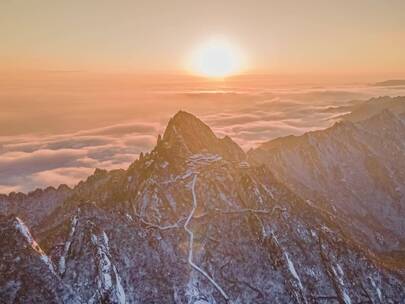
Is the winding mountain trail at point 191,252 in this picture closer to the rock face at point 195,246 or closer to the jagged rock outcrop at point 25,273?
the rock face at point 195,246

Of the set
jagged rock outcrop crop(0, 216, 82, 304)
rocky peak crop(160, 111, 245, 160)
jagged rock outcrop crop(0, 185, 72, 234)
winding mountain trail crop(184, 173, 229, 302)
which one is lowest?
jagged rock outcrop crop(0, 185, 72, 234)

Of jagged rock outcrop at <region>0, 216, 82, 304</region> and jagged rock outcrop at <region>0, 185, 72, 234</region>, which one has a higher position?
jagged rock outcrop at <region>0, 216, 82, 304</region>

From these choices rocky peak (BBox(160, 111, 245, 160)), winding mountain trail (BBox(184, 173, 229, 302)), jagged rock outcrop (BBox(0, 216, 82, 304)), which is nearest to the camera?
jagged rock outcrop (BBox(0, 216, 82, 304))

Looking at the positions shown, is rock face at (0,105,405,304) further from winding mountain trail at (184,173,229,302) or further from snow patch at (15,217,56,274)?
snow patch at (15,217,56,274)

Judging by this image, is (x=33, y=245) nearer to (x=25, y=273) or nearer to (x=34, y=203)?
(x=25, y=273)

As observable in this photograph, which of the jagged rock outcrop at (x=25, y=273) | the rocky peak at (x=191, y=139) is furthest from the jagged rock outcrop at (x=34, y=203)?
the jagged rock outcrop at (x=25, y=273)

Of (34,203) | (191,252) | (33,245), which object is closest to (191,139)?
(191,252)

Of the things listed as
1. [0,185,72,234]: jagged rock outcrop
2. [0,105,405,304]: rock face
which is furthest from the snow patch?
[0,185,72,234]: jagged rock outcrop

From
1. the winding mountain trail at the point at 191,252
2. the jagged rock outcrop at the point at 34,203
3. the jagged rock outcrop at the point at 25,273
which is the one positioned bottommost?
the jagged rock outcrop at the point at 34,203

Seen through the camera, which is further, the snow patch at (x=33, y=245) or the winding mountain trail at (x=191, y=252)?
the winding mountain trail at (x=191, y=252)
